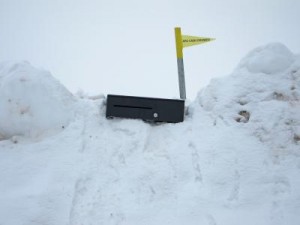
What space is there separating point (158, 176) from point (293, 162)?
1.68 meters

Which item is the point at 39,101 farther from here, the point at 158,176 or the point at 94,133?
the point at 158,176

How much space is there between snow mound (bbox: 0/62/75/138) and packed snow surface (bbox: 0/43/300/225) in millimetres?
13

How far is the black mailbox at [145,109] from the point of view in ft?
16.1

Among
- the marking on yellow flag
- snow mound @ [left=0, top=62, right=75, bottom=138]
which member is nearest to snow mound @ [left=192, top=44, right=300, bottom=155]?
the marking on yellow flag

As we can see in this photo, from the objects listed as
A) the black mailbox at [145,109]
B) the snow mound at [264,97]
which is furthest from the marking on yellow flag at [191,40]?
the black mailbox at [145,109]

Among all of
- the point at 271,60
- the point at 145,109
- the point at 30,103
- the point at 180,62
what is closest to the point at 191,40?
the point at 180,62

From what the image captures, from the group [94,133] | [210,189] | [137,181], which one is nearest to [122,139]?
[94,133]

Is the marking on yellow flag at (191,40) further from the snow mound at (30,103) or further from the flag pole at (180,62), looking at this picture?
the snow mound at (30,103)

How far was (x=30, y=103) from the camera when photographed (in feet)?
15.0

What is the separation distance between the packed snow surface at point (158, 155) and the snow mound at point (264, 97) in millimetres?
14

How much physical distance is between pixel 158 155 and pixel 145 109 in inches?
30.7

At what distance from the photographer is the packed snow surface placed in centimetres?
383

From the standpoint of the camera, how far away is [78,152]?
4.43 m

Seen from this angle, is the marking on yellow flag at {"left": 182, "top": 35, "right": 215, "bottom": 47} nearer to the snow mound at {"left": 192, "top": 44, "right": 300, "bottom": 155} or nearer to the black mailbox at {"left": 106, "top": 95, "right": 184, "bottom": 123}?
the snow mound at {"left": 192, "top": 44, "right": 300, "bottom": 155}
